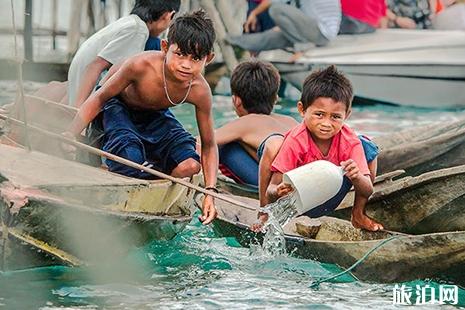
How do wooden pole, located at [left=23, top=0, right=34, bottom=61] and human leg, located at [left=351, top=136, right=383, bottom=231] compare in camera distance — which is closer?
human leg, located at [left=351, top=136, right=383, bottom=231]

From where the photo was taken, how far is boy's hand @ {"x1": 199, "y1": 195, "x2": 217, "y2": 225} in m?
5.48

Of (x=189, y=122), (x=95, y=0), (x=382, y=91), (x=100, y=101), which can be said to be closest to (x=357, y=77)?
(x=382, y=91)

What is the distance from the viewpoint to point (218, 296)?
5.09 meters

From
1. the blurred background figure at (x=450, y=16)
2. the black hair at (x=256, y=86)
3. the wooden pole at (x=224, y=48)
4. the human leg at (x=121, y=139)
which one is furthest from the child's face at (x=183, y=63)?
the blurred background figure at (x=450, y=16)

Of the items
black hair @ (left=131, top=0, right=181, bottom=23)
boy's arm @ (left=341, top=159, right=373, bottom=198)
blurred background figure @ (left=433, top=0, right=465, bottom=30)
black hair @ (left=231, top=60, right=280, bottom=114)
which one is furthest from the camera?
blurred background figure @ (left=433, top=0, right=465, bottom=30)

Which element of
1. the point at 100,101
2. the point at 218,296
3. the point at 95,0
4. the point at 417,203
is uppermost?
the point at 95,0

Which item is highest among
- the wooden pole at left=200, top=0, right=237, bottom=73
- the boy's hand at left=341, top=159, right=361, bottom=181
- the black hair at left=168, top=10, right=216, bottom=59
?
the wooden pole at left=200, top=0, right=237, bottom=73

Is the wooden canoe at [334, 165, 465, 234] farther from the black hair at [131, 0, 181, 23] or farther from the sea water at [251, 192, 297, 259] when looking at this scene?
the black hair at [131, 0, 181, 23]

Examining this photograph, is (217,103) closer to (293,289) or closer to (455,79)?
(455,79)

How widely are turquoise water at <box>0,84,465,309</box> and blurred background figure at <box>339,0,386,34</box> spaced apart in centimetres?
802

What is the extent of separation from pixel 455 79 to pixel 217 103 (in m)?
2.77

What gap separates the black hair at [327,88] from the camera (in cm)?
549

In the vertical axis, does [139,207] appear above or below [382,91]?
below

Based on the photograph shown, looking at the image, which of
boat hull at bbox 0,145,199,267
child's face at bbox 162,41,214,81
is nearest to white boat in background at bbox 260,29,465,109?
child's face at bbox 162,41,214,81
